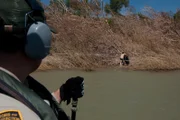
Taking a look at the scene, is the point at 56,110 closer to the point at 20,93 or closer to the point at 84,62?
the point at 20,93

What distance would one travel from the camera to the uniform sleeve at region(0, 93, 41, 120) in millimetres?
845

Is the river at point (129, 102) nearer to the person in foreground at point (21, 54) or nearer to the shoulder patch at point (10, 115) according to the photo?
the person in foreground at point (21, 54)

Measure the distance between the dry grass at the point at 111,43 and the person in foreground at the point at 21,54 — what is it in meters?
11.8

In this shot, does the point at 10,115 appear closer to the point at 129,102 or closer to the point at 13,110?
the point at 13,110

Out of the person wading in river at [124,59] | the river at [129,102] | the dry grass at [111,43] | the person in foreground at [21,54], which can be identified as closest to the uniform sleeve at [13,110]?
the person in foreground at [21,54]

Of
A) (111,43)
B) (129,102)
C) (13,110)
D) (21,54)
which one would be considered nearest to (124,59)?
(111,43)

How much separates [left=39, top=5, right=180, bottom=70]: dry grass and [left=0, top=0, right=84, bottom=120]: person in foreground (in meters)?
11.8

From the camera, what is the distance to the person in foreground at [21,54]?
90 centimetres

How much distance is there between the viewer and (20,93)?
92cm

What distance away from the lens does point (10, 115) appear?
844 millimetres

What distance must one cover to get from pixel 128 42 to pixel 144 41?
733 mm

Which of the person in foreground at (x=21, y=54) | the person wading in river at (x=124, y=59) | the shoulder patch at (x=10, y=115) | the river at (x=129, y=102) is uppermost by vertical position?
the person in foreground at (x=21, y=54)

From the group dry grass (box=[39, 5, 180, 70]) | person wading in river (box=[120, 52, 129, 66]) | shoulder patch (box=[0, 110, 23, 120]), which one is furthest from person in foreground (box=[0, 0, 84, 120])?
person wading in river (box=[120, 52, 129, 66])

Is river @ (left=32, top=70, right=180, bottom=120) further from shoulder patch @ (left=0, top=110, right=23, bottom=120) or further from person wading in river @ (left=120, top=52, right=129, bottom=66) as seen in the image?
person wading in river @ (left=120, top=52, right=129, bottom=66)
